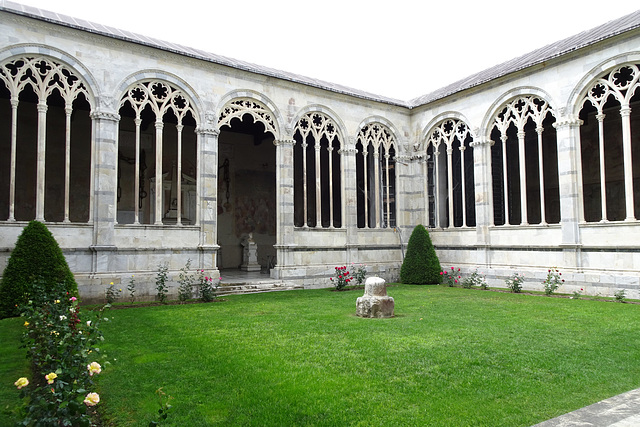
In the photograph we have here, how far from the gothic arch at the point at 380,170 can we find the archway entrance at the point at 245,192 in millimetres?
5285

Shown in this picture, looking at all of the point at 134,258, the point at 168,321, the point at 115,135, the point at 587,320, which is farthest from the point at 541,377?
the point at 115,135

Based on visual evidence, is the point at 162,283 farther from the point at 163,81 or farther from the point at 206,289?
the point at 163,81

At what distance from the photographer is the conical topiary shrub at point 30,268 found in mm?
8734

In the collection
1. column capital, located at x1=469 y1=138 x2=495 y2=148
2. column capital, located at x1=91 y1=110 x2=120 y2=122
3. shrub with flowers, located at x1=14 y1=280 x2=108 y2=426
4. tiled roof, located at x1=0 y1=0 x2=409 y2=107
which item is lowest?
shrub with flowers, located at x1=14 y1=280 x2=108 y2=426

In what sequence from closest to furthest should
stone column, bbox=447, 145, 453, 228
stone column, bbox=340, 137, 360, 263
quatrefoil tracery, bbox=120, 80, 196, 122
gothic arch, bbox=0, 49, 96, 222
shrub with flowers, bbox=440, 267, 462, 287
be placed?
gothic arch, bbox=0, 49, 96, 222, quatrefoil tracery, bbox=120, 80, 196, 122, shrub with flowers, bbox=440, 267, 462, 287, stone column, bbox=340, 137, 360, 263, stone column, bbox=447, 145, 453, 228

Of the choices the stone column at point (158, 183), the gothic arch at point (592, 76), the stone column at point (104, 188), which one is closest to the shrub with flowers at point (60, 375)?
the stone column at point (104, 188)

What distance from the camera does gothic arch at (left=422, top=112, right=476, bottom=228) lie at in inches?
646

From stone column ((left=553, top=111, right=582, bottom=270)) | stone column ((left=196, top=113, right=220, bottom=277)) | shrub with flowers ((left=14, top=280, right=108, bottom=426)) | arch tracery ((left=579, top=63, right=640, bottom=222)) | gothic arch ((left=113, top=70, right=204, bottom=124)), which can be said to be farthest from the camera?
arch tracery ((left=579, top=63, right=640, bottom=222))

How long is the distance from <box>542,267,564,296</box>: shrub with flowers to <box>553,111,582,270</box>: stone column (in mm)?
386

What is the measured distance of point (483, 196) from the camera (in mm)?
15023

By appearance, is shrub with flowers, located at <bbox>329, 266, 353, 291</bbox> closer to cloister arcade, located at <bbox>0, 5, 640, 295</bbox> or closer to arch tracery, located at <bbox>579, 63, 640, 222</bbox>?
cloister arcade, located at <bbox>0, 5, 640, 295</bbox>

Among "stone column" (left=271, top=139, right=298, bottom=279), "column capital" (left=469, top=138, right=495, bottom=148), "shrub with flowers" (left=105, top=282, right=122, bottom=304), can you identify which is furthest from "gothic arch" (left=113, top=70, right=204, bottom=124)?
"column capital" (left=469, top=138, right=495, bottom=148)

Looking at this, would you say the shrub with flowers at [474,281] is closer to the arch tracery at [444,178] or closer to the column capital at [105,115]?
the arch tracery at [444,178]

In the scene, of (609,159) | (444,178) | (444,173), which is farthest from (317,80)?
(609,159)
